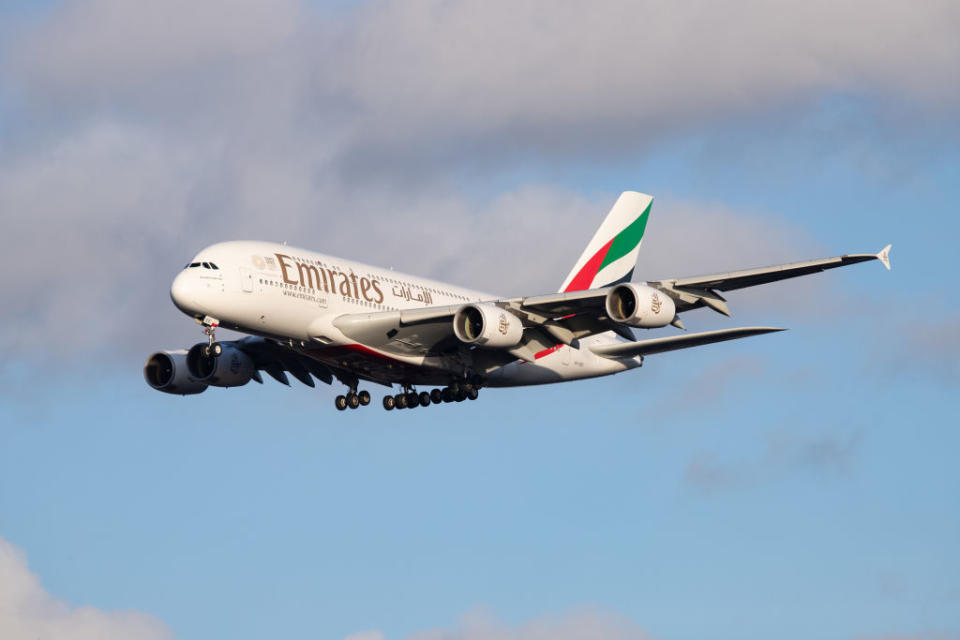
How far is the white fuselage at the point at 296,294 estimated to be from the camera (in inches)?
1738

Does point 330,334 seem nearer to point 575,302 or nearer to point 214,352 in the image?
point 214,352

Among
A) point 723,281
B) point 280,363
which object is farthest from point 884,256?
point 280,363

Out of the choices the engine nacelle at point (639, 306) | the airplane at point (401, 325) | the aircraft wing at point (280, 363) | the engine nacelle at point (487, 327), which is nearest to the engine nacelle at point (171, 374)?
the airplane at point (401, 325)

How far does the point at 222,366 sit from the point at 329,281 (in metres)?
8.15

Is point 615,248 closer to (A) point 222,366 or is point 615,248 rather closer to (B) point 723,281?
(B) point 723,281

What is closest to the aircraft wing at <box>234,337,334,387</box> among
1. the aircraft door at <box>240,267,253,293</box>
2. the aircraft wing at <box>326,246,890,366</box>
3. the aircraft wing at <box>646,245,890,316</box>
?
the aircraft wing at <box>326,246,890,366</box>

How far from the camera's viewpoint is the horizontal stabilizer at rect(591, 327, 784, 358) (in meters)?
46.6

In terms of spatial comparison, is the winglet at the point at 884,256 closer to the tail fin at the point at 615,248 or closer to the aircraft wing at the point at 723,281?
the aircraft wing at the point at 723,281

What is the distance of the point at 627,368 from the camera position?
55.2m

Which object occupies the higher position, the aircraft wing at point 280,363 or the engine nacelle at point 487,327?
the aircraft wing at point 280,363

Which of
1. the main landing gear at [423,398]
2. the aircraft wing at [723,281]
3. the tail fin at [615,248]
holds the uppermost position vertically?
the tail fin at [615,248]

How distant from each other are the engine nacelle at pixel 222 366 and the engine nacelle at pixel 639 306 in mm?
15521

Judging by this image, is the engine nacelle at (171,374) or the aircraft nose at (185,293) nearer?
the aircraft nose at (185,293)

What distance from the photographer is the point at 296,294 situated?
45562mm
